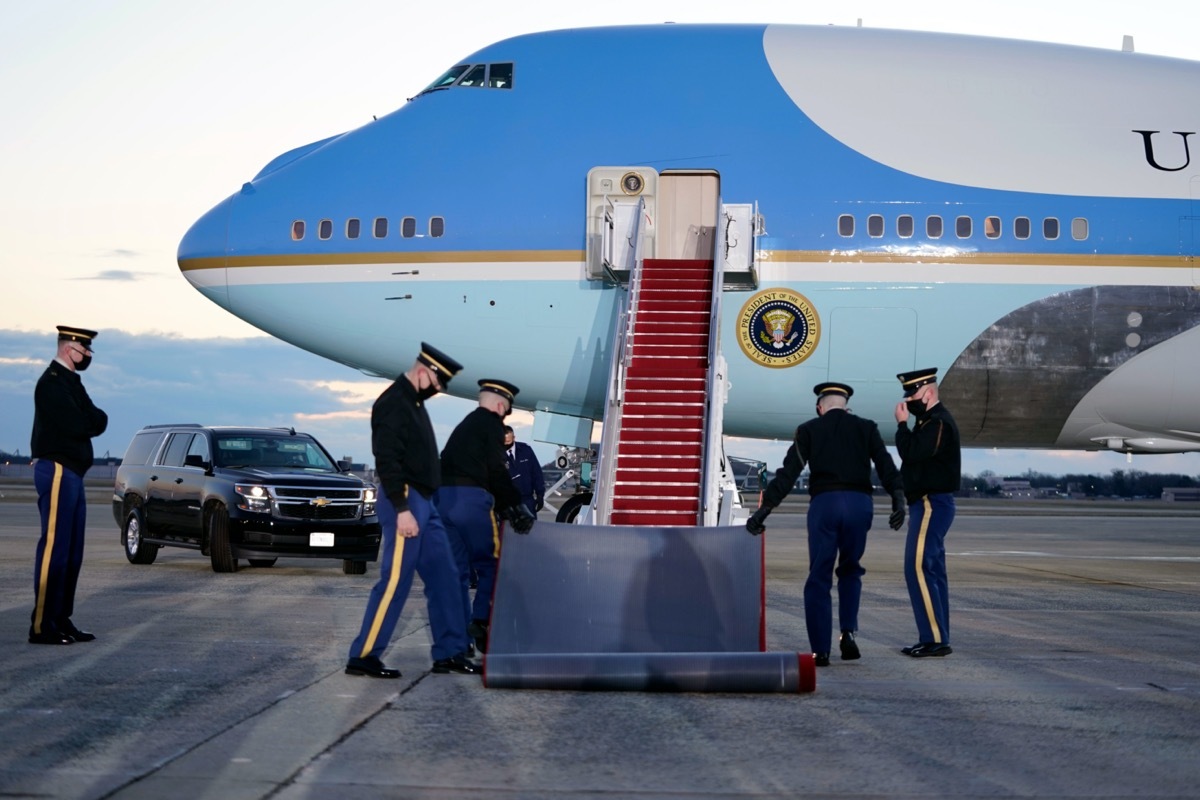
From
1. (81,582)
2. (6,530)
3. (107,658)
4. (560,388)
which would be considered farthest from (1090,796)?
(6,530)

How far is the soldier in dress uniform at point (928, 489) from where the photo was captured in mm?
10586

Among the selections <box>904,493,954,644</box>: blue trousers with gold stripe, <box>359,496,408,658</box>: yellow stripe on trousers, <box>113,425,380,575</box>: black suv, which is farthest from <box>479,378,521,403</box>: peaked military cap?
<box>113,425,380,575</box>: black suv

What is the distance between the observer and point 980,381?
19.2 m

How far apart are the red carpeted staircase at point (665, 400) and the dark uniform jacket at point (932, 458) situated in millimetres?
3983

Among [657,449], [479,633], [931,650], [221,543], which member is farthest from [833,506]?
[221,543]

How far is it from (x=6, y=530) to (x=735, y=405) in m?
14.9

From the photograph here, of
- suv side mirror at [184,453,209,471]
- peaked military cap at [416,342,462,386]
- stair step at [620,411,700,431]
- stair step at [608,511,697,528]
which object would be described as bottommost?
stair step at [608,511,697,528]

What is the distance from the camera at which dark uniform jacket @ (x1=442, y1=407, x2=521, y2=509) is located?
10.5m

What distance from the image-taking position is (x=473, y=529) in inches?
418

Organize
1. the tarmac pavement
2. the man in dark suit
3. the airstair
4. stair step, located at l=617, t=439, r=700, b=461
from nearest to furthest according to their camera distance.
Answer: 1. the tarmac pavement
2. the airstair
3. stair step, located at l=617, t=439, r=700, b=461
4. the man in dark suit

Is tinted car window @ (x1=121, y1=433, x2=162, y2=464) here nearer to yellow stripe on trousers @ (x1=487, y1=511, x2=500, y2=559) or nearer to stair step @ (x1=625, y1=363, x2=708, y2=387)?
stair step @ (x1=625, y1=363, x2=708, y2=387)

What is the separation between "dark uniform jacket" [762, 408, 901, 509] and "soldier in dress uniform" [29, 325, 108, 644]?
513cm

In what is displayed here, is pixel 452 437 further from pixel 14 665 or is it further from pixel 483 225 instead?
pixel 483 225

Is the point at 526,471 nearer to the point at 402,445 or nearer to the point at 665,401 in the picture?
the point at 665,401
